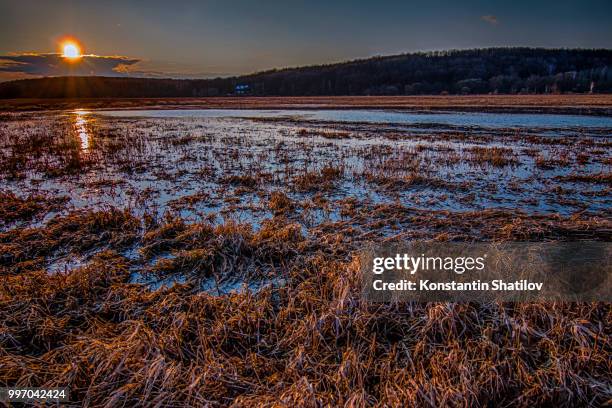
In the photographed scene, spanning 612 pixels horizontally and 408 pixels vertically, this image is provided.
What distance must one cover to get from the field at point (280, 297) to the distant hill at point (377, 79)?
124 metres

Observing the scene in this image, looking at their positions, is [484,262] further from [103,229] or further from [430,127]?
[430,127]

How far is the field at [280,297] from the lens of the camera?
12.7ft

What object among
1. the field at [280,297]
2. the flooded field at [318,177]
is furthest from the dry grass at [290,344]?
the flooded field at [318,177]

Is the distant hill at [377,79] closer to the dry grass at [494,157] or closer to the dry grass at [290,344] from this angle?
the dry grass at [494,157]

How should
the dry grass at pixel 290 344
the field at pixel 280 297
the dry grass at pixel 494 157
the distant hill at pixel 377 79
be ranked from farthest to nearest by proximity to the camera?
the distant hill at pixel 377 79, the dry grass at pixel 494 157, the field at pixel 280 297, the dry grass at pixel 290 344

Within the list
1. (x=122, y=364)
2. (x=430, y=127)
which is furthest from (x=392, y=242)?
(x=430, y=127)

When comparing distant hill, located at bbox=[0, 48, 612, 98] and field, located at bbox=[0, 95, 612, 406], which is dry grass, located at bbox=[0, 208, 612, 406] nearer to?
field, located at bbox=[0, 95, 612, 406]

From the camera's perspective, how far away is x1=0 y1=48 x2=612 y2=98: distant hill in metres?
138

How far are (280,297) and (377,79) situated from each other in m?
161

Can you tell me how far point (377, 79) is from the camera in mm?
151750

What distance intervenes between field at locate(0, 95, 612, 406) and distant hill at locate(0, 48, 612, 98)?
123757mm

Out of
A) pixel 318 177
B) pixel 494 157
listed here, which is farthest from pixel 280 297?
pixel 494 157

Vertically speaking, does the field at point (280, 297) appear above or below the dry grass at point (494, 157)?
below

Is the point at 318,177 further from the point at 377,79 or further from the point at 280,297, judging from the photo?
the point at 377,79
